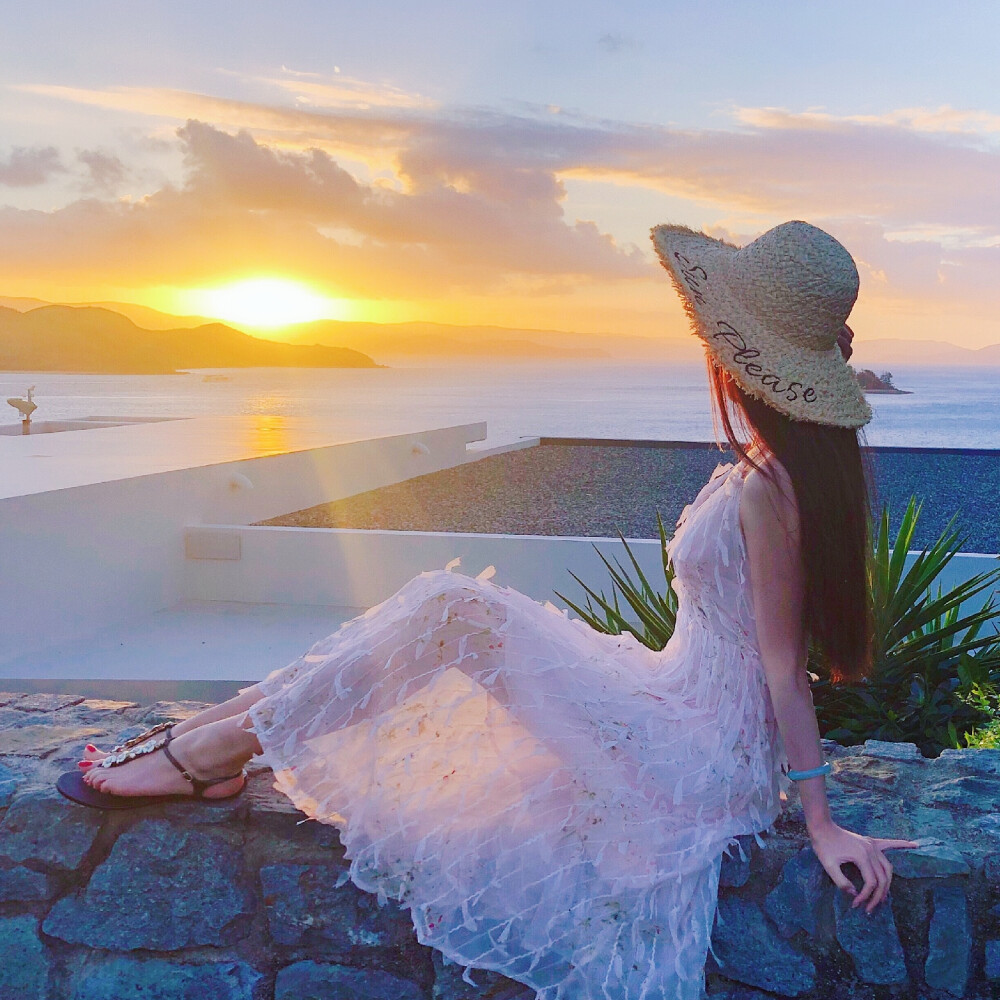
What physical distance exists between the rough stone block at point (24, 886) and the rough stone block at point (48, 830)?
3 centimetres

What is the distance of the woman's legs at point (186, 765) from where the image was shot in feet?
6.40

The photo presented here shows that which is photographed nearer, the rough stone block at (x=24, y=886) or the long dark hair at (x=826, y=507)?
the long dark hair at (x=826, y=507)

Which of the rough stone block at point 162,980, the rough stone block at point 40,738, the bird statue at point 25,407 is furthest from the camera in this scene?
the bird statue at point 25,407

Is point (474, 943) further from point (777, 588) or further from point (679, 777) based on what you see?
point (777, 588)

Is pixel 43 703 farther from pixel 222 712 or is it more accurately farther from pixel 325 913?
pixel 325 913

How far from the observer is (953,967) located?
181cm

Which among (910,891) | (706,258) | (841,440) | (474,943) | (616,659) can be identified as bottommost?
(474,943)

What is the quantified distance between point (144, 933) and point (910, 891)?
4.52 feet

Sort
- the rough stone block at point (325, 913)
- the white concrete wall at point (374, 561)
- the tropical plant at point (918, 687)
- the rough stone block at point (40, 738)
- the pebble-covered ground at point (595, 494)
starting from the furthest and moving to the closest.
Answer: the pebble-covered ground at point (595, 494) < the white concrete wall at point (374, 561) < the tropical plant at point (918, 687) < the rough stone block at point (40, 738) < the rough stone block at point (325, 913)

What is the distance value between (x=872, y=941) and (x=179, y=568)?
4569mm

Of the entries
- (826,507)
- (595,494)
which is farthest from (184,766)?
(595,494)

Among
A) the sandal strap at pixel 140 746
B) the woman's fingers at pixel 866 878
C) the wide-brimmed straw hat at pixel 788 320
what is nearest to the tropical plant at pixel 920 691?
the woman's fingers at pixel 866 878

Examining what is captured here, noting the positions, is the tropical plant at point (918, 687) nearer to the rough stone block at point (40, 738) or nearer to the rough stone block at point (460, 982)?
the rough stone block at point (460, 982)

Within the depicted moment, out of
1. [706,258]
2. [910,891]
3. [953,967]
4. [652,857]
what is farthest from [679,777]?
[706,258]
